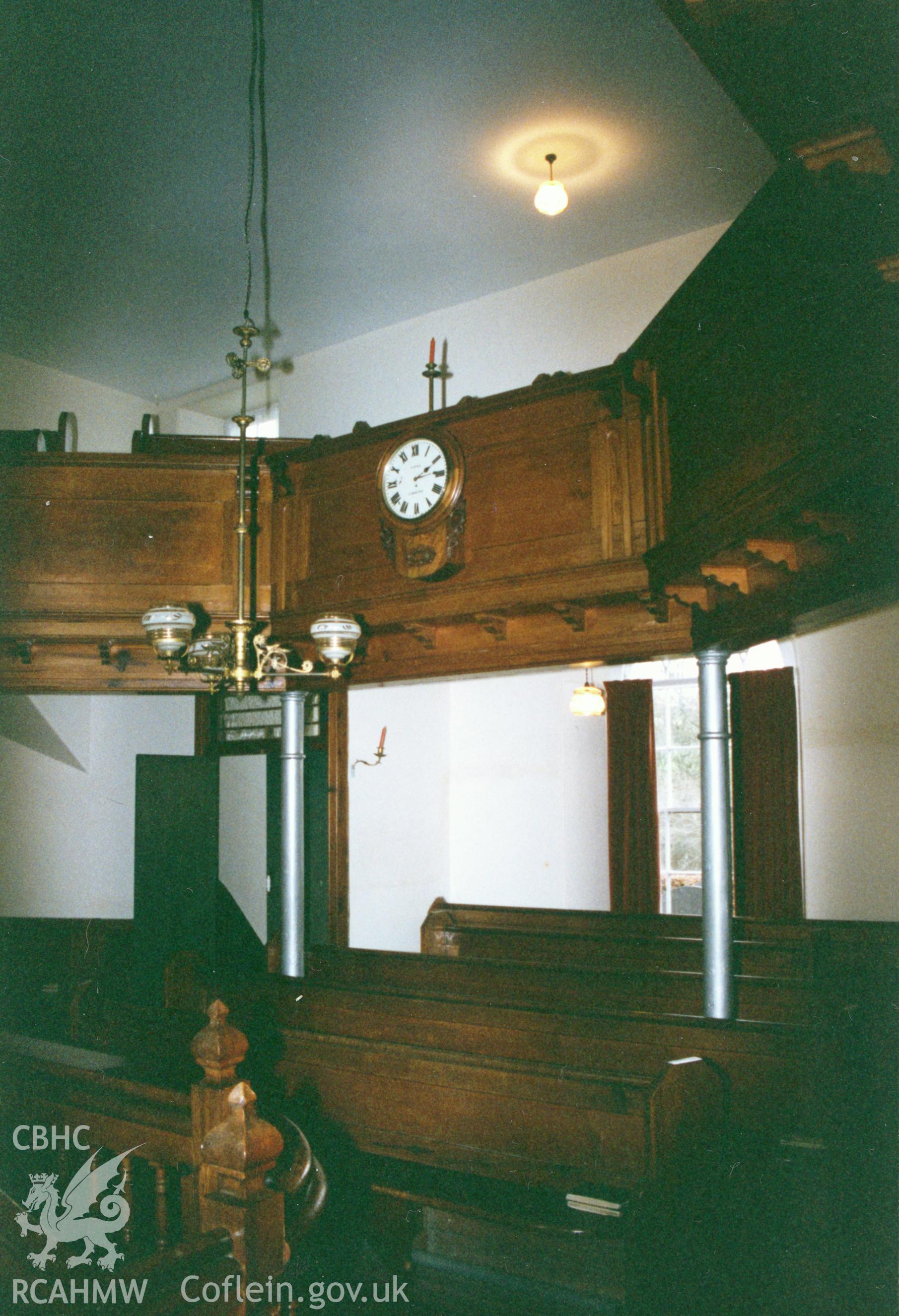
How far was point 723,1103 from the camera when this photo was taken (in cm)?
387

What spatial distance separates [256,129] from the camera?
5.73 meters

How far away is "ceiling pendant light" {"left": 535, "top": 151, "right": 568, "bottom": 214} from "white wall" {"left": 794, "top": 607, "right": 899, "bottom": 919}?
10.1 feet

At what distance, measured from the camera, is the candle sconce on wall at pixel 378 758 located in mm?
7793

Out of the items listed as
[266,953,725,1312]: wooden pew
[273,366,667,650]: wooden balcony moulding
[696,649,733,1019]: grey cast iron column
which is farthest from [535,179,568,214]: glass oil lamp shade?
[266,953,725,1312]: wooden pew

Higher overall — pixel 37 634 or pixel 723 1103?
pixel 37 634

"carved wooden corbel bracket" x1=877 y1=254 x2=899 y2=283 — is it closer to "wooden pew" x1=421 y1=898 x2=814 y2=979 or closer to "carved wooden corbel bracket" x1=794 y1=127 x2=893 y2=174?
"carved wooden corbel bracket" x1=794 y1=127 x2=893 y2=174

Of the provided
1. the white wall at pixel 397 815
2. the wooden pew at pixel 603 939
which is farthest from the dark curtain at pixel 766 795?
the white wall at pixel 397 815

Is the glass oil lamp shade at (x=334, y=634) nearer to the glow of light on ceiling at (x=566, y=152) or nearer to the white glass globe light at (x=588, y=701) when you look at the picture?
the glow of light on ceiling at (x=566, y=152)

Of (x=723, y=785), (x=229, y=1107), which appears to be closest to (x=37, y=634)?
(x=723, y=785)

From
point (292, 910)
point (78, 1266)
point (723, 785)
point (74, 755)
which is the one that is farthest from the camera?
point (74, 755)

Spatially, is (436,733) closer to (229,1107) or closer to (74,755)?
(74,755)

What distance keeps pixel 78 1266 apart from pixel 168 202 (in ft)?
19.4

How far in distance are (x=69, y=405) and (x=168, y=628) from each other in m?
5.54

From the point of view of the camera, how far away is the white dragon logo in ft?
8.45
